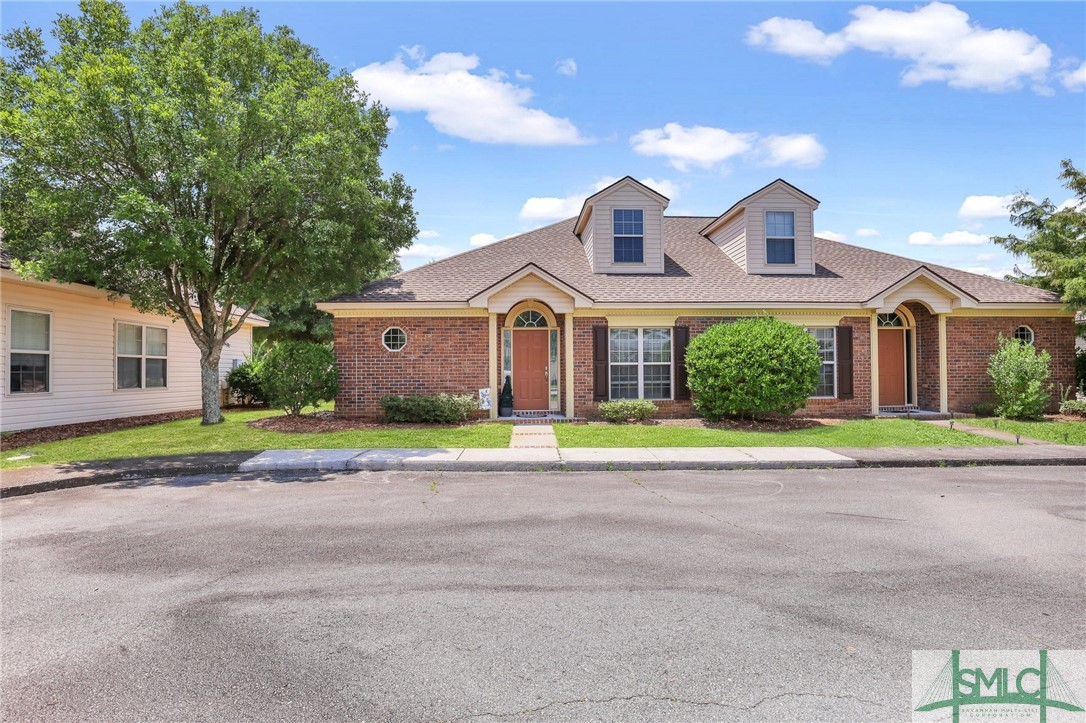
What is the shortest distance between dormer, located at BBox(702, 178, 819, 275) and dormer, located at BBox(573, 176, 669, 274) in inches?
105

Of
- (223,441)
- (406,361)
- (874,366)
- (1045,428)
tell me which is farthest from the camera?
(874,366)

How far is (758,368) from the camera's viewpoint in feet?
43.8

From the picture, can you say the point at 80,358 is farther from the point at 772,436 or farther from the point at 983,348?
the point at 983,348

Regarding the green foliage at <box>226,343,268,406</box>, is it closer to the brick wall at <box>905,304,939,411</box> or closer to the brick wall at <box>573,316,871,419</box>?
the brick wall at <box>573,316,871,419</box>

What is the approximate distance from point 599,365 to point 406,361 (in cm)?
508

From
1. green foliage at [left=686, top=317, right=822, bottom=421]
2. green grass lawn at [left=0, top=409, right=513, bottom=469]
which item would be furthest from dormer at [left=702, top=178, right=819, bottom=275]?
green grass lawn at [left=0, top=409, right=513, bottom=469]

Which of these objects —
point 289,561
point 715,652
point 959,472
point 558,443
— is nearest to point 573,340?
point 558,443

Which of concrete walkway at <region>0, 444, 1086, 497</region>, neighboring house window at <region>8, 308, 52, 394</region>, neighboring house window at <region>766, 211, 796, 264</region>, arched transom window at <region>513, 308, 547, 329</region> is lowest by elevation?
concrete walkway at <region>0, 444, 1086, 497</region>

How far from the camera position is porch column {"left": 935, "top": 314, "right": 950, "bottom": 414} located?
15695 mm

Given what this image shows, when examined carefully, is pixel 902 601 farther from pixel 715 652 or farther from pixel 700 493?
pixel 700 493

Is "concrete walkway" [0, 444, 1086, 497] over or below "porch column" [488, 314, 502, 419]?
below

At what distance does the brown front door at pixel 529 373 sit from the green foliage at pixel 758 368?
14.0ft

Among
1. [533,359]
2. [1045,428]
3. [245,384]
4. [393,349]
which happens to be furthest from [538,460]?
[245,384]

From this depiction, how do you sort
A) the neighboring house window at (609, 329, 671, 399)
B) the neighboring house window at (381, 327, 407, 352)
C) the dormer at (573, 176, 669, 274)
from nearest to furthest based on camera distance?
the neighboring house window at (381, 327, 407, 352), the neighboring house window at (609, 329, 671, 399), the dormer at (573, 176, 669, 274)
